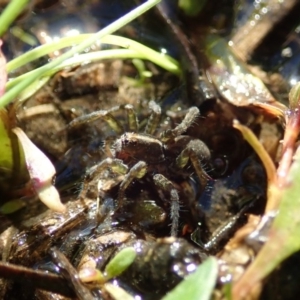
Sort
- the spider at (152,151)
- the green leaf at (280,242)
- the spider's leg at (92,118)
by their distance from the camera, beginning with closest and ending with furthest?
the green leaf at (280,242) < the spider at (152,151) < the spider's leg at (92,118)

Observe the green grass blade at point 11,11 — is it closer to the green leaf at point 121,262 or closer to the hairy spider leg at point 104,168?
→ the hairy spider leg at point 104,168

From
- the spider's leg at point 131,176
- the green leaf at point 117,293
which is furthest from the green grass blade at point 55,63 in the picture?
the green leaf at point 117,293

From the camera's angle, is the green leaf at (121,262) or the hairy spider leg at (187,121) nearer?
the green leaf at (121,262)

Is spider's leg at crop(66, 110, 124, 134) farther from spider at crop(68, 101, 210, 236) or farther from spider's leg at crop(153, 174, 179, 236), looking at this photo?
spider's leg at crop(153, 174, 179, 236)

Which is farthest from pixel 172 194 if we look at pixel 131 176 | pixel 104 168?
pixel 104 168

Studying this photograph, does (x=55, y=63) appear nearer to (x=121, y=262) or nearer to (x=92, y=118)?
(x=92, y=118)
